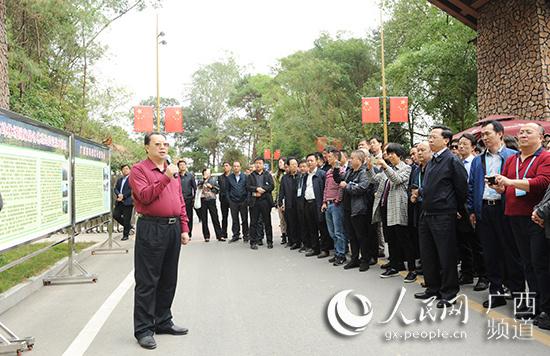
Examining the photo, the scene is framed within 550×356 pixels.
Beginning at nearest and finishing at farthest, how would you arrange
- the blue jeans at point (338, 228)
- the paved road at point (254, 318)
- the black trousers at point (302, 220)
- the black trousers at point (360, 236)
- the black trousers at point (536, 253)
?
the paved road at point (254, 318) < the black trousers at point (536, 253) < the black trousers at point (360, 236) < the blue jeans at point (338, 228) < the black trousers at point (302, 220)

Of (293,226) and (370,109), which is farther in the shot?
(370,109)

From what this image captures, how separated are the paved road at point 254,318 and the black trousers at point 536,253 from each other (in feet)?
1.24

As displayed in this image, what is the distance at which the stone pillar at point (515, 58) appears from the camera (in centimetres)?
1242

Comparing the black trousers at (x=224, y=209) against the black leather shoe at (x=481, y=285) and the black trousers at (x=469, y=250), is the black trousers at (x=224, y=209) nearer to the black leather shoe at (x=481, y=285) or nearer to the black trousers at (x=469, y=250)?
the black trousers at (x=469, y=250)

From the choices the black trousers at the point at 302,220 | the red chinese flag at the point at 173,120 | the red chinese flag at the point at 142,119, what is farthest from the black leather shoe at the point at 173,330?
the red chinese flag at the point at 173,120

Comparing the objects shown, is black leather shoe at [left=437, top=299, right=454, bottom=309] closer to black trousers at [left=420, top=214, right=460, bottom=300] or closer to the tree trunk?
black trousers at [left=420, top=214, right=460, bottom=300]

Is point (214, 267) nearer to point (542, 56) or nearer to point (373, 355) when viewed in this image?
point (373, 355)

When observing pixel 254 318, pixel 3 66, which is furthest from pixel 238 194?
pixel 254 318

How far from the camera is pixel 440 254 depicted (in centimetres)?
551

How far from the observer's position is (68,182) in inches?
277

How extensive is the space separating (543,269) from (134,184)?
3.95 metres

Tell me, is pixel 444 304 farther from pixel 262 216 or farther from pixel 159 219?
pixel 262 216

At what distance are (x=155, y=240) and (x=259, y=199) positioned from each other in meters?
6.54

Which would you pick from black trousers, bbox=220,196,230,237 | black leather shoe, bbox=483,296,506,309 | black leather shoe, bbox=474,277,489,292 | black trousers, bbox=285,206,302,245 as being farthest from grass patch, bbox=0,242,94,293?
black leather shoe, bbox=474,277,489,292
